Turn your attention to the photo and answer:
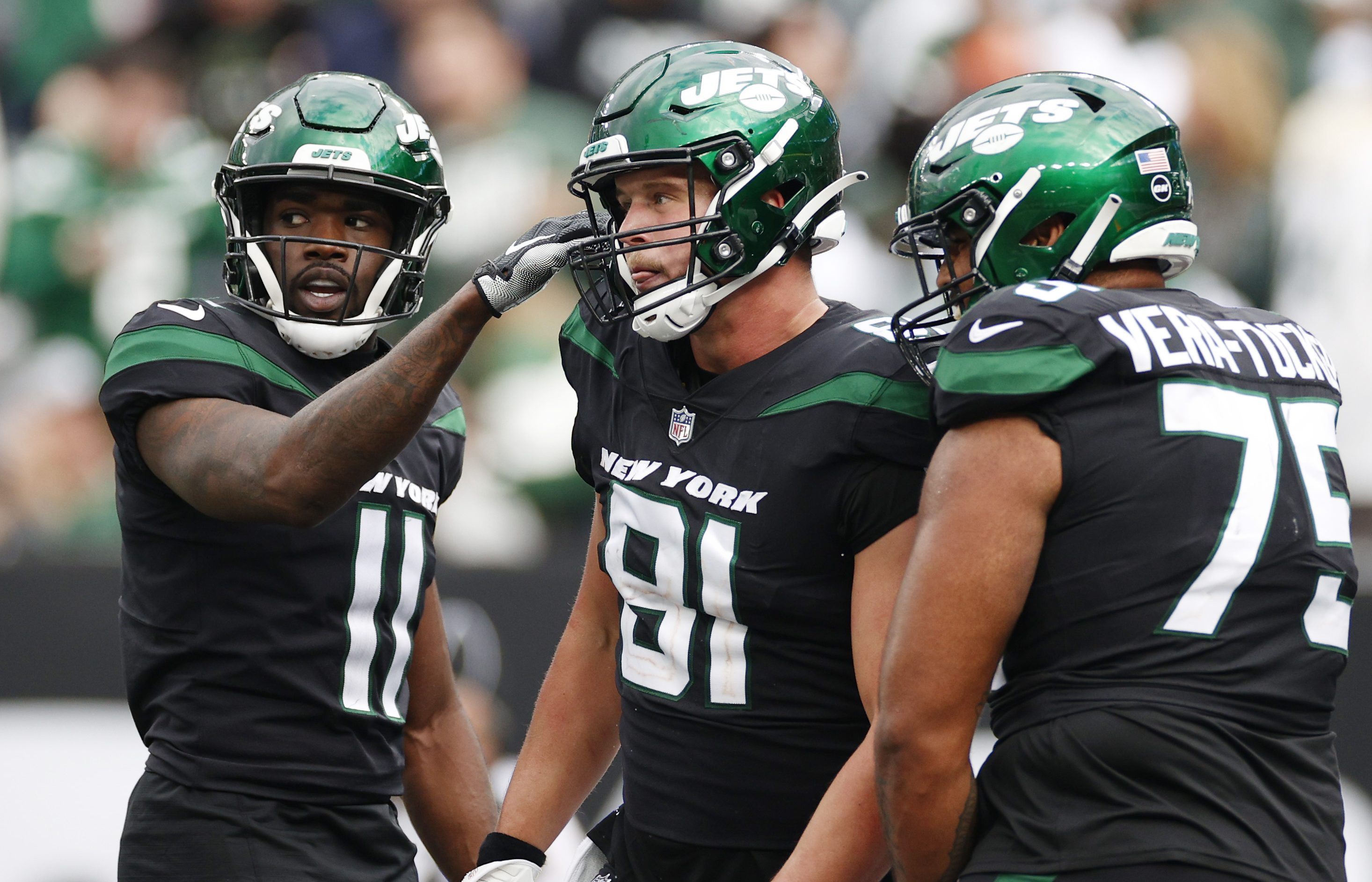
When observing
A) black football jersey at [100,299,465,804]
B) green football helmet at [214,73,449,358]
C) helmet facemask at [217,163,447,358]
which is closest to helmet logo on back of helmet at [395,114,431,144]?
green football helmet at [214,73,449,358]

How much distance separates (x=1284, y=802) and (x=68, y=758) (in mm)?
3777

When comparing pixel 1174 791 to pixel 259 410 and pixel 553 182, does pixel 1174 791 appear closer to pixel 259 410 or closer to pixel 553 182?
pixel 259 410

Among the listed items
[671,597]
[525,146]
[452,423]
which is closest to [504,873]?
[671,597]

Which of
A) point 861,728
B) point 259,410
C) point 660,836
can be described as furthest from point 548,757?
point 259,410

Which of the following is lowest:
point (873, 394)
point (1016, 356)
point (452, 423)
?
point (452, 423)

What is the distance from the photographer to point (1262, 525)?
1812 millimetres

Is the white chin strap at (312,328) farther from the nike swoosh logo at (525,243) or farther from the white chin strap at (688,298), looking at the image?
the white chin strap at (688,298)

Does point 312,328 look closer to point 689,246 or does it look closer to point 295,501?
point 295,501

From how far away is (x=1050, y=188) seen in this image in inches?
81.4

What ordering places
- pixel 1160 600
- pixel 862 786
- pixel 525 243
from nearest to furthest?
pixel 1160 600
pixel 862 786
pixel 525 243

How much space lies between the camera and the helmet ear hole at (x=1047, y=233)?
2.09 meters

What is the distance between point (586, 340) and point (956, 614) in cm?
98

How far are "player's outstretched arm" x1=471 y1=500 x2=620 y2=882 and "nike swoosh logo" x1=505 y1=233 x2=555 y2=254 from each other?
449 mm

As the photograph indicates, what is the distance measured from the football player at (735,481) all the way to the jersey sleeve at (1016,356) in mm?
279
